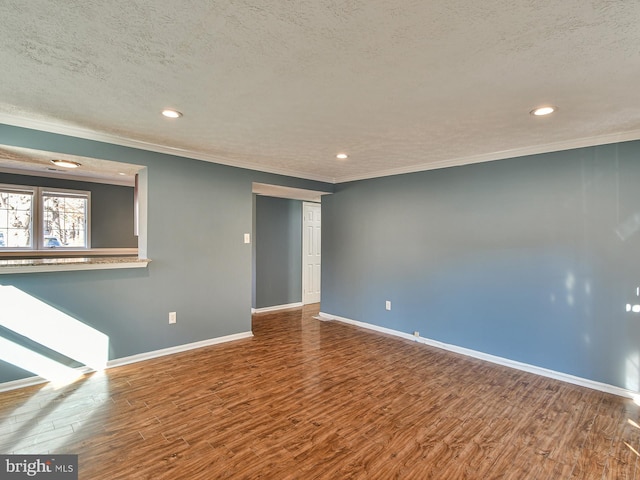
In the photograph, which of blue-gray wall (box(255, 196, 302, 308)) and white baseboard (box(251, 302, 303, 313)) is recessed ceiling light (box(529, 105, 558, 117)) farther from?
white baseboard (box(251, 302, 303, 313))

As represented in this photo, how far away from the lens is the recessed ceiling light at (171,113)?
2.49m

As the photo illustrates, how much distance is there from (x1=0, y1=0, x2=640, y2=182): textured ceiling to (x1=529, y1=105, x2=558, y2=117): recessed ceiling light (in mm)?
57

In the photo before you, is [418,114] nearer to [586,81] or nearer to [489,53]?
[489,53]

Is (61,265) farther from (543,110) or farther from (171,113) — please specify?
(543,110)

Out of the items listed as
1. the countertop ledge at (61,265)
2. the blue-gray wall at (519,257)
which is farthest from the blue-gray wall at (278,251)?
the countertop ledge at (61,265)

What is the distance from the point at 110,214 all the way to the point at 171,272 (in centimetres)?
346

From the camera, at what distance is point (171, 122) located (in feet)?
9.07

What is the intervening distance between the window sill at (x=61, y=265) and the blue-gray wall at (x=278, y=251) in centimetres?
253

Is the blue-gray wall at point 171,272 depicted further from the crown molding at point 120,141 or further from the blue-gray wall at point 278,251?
the blue-gray wall at point 278,251

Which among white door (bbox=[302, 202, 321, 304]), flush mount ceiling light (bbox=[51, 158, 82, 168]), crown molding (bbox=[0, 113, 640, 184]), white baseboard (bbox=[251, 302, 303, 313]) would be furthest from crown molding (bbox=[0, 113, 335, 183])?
white baseboard (bbox=[251, 302, 303, 313])

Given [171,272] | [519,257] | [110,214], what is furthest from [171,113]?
[110,214]

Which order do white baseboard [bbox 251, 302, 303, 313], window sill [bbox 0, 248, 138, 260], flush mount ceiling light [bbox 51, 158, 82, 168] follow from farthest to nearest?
white baseboard [bbox 251, 302, 303, 313] → window sill [bbox 0, 248, 138, 260] → flush mount ceiling light [bbox 51, 158, 82, 168]

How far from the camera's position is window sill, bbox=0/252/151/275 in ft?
9.27

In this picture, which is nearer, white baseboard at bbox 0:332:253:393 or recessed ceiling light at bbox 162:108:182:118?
recessed ceiling light at bbox 162:108:182:118
